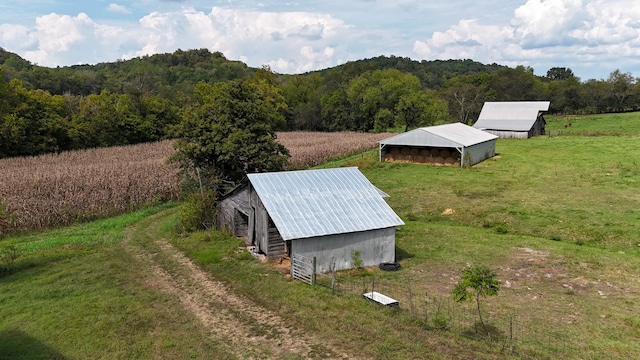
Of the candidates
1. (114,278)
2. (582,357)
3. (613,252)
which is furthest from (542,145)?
(114,278)

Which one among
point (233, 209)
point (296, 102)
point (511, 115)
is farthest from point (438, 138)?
point (296, 102)

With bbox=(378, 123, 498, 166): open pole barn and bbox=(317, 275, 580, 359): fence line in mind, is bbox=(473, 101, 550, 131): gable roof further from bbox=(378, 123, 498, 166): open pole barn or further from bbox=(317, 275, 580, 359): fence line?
bbox=(317, 275, 580, 359): fence line

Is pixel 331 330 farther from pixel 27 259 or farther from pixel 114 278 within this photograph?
pixel 27 259

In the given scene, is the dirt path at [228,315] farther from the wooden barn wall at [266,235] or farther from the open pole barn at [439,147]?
the open pole barn at [439,147]

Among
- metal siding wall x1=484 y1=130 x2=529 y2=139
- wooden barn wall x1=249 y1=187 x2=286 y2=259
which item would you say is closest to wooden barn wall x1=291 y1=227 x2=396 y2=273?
wooden barn wall x1=249 y1=187 x2=286 y2=259

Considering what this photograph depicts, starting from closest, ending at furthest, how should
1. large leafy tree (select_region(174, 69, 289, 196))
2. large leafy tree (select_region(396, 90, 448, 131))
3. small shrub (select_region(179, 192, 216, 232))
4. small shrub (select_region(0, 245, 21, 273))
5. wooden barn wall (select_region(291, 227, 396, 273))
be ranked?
1. wooden barn wall (select_region(291, 227, 396, 273))
2. small shrub (select_region(0, 245, 21, 273))
3. small shrub (select_region(179, 192, 216, 232))
4. large leafy tree (select_region(174, 69, 289, 196))
5. large leafy tree (select_region(396, 90, 448, 131))

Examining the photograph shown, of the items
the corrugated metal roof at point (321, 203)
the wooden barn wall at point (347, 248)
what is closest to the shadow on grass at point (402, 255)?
the wooden barn wall at point (347, 248)
